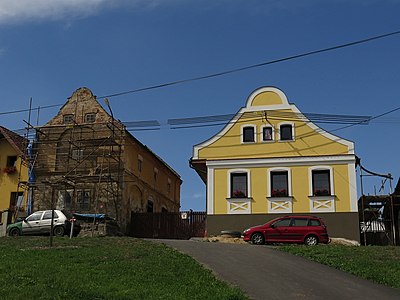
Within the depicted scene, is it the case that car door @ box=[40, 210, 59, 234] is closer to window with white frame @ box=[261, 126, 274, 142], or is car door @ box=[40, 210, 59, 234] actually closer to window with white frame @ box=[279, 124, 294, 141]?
window with white frame @ box=[261, 126, 274, 142]

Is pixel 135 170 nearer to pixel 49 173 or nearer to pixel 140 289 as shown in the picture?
pixel 49 173

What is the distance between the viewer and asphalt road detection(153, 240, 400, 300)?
1354 cm

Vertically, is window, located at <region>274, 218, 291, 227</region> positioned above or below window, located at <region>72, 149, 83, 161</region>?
below

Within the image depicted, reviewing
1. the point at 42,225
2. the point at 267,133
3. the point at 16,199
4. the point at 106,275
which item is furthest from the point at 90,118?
the point at 106,275

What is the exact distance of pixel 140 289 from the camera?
1290 cm

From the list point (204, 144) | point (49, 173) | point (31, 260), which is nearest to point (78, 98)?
point (49, 173)

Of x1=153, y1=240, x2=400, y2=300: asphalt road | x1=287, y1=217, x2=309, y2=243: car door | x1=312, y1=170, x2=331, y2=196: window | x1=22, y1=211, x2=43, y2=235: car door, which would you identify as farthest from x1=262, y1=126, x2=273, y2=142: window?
x1=22, y1=211, x2=43, y2=235: car door

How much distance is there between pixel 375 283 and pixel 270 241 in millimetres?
11434

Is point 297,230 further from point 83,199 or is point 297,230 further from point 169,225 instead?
point 83,199

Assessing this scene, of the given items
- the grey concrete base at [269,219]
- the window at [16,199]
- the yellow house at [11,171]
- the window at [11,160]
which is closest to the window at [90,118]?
the yellow house at [11,171]

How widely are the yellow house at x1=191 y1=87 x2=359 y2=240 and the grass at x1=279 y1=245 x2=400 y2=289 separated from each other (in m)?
8.45

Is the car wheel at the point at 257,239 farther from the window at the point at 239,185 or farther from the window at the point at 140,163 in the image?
the window at the point at 140,163

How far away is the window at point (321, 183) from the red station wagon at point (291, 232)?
4794 mm

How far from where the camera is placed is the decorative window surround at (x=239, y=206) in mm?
31891
